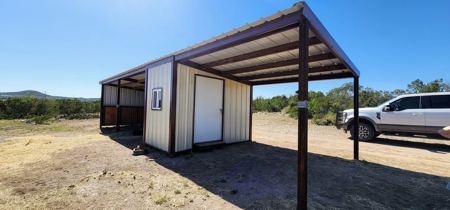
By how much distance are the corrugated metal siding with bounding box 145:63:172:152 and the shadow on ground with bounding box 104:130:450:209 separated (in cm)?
57

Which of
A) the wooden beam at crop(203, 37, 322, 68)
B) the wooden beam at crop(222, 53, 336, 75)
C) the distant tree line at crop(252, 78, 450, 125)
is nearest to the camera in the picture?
the wooden beam at crop(203, 37, 322, 68)

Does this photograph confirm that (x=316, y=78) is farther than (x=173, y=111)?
Yes

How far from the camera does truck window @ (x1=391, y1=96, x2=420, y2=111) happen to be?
598cm

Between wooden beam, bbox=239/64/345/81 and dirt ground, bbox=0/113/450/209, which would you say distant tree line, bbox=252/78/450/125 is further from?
wooden beam, bbox=239/64/345/81

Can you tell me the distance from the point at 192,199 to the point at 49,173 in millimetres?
2923

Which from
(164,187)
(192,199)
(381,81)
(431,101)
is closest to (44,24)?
(164,187)

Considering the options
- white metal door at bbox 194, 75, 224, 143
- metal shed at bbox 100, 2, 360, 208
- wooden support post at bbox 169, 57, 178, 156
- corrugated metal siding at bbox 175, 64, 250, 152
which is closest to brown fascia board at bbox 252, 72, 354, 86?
metal shed at bbox 100, 2, 360, 208

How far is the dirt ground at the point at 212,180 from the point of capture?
2289mm

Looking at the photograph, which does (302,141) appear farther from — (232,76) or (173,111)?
(232,76)

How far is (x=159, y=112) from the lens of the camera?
5.12 metres

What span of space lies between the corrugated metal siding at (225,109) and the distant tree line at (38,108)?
11.4 m

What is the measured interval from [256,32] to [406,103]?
703cm

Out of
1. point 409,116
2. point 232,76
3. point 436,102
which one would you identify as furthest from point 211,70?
point 436,102

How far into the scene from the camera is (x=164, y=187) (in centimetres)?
276
